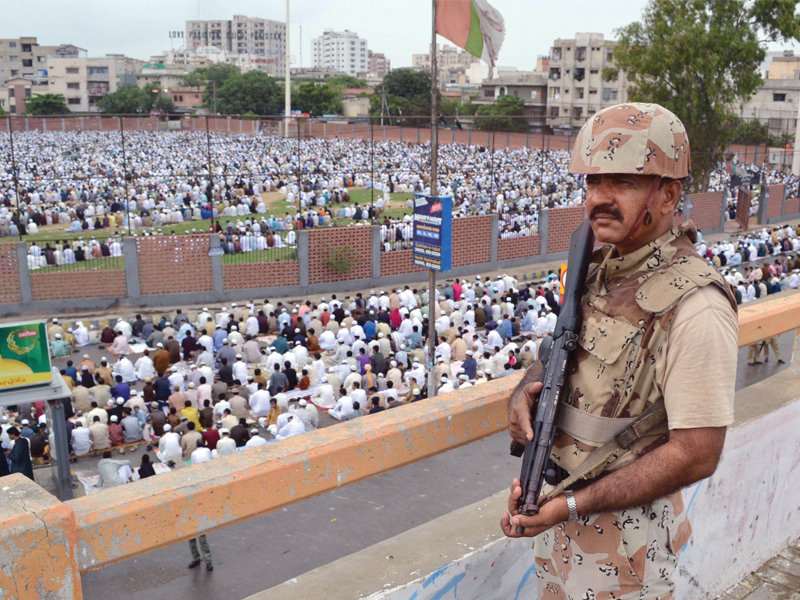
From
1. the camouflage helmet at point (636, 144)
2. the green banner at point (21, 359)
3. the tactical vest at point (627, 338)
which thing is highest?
the camouflage helmet at point (636, 144)

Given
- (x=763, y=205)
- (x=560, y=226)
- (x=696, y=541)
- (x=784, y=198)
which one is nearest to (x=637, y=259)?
(x=696, y=541)

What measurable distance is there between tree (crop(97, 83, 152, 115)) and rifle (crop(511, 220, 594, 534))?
81.9 m

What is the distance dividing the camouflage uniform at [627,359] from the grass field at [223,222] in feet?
74.8

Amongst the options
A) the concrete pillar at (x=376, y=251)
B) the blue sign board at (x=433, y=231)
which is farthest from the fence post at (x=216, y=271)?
the blue sign board at (x=433, y=231)

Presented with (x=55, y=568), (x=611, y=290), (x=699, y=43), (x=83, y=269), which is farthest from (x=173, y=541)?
(x=699, y=43)

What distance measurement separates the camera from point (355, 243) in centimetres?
2247

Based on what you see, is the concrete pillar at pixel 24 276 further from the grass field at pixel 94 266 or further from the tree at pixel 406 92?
the tree at pixel 406 92

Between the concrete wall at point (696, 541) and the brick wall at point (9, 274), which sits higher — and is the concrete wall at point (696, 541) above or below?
above

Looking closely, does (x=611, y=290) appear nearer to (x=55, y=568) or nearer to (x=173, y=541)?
(x=173, y=541)

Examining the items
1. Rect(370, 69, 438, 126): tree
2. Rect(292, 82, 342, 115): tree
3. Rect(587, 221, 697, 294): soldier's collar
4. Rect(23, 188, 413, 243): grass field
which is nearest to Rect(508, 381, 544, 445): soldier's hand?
Rect(587, 221, 697, 294): soldier's collar

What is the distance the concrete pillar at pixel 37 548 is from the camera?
4.75 feet

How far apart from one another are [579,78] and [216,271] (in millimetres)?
59597

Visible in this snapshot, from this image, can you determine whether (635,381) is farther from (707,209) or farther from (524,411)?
(707,209)

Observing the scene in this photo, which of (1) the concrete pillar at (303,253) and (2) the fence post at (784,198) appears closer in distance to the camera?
(1) the concrete pillar at (303,253)
